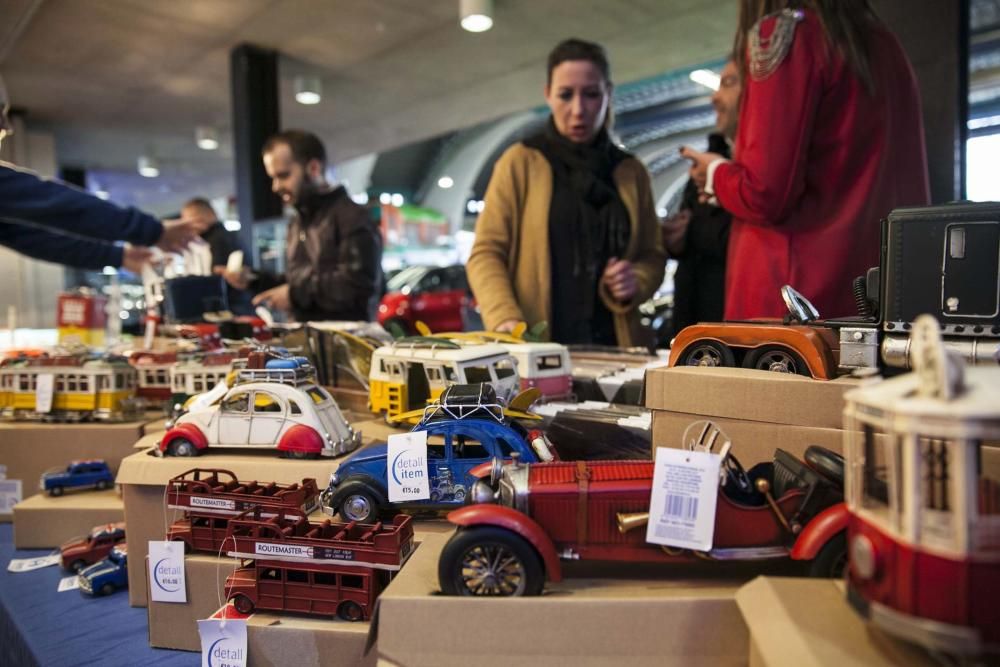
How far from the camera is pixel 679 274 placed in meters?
2.69

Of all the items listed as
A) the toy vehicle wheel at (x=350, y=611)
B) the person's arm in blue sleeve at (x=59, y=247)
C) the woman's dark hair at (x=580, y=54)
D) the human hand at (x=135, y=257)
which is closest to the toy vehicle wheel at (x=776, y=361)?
the toy vehicle wheel at (x=350, y=611)

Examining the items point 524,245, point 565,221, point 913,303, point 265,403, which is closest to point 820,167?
point 913,303

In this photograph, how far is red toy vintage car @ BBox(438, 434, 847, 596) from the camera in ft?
3.32

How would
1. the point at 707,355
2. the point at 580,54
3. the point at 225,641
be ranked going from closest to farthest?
the point at 225,641 → the point at 707,355 → the point at 580,54

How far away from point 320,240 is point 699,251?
1809 millimetres

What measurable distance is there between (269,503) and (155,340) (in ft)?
6.56

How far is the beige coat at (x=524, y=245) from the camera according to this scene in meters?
2.52

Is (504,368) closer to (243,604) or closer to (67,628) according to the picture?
(243,604)

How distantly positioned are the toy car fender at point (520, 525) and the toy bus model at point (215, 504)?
1.76 ft

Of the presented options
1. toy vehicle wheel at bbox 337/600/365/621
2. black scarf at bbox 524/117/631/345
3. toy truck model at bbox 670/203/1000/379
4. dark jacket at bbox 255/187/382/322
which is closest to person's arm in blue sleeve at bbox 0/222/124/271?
dark jacket at bbox 255/187/382/322

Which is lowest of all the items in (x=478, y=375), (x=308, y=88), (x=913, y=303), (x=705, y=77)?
(x=478, y=375)

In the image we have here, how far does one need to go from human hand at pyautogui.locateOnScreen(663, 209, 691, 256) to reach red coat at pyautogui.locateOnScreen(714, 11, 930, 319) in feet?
2.53

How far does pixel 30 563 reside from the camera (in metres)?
1.95

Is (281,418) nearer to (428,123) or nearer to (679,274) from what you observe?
(679,274)
